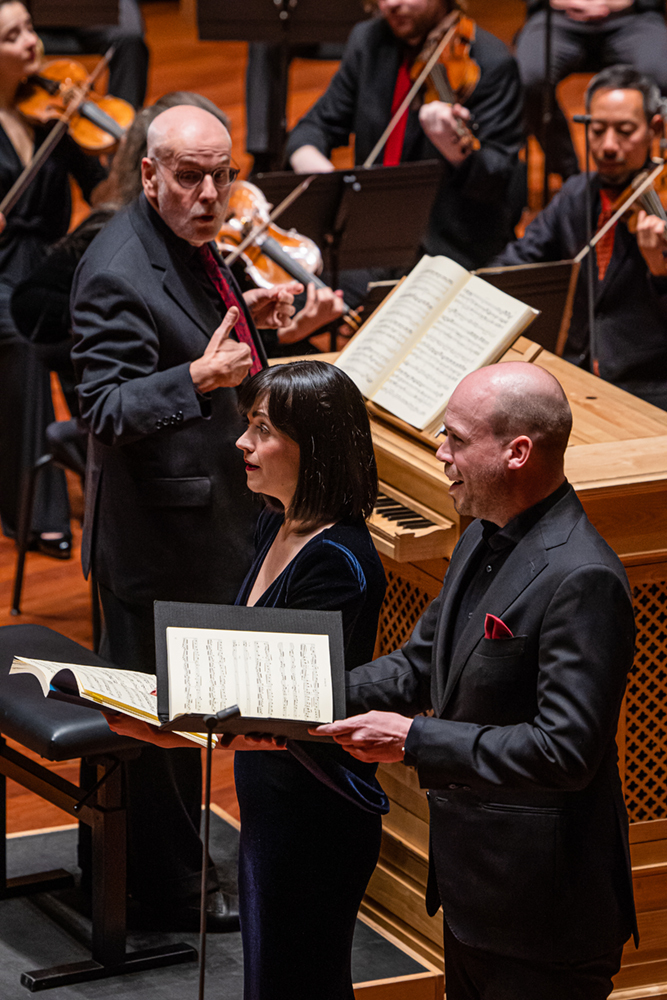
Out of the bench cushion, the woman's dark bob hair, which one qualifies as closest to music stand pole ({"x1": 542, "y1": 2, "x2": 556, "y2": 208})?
the bench cushion

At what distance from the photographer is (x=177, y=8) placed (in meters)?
11.4

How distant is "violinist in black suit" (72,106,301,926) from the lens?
271 cm

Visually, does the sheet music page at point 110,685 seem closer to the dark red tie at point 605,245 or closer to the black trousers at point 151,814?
the black trousers at point 151,814

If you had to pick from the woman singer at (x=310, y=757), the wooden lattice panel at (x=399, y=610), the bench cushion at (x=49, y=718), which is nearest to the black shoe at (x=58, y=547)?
the bench cushion at (x=49, y=718)

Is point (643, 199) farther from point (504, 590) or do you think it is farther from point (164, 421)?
point (504, 590)

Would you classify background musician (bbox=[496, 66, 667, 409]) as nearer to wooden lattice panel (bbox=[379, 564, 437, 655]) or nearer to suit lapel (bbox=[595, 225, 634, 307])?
suit lapel (bbox=[595, 225, 634, 307])

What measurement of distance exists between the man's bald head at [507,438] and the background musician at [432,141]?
3.44 meters

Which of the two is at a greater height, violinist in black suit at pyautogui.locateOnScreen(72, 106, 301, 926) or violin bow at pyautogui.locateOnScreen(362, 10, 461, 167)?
violin bow at pyautogui.locateOnScreen(362, 10, 461, 167)

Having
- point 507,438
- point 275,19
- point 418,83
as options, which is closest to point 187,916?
point 507,438

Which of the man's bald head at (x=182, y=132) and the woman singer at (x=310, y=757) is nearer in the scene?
the woman singer at (x=310, y=757)

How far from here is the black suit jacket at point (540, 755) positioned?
5.96 ft

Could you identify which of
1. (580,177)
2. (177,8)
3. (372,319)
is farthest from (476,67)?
(177,8)

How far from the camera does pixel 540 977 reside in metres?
1.93

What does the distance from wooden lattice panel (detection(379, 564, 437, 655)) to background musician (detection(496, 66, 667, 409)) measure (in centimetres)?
130
